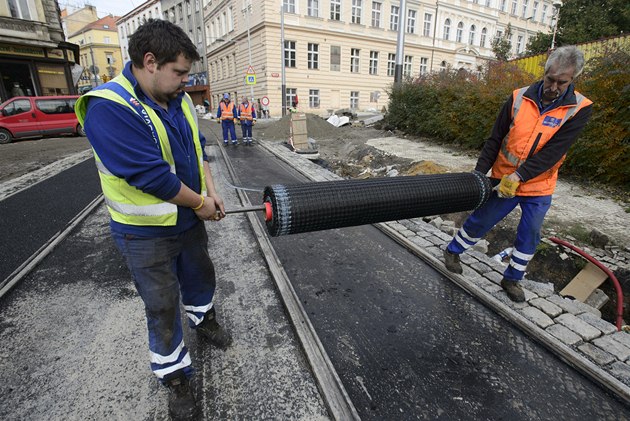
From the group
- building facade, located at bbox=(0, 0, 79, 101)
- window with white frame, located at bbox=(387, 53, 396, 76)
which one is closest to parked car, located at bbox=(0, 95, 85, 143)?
building facade, located at bbox=(0, 0, 79, 101)

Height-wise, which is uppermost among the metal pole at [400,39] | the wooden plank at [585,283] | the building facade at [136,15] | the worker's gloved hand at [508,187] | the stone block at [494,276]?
the building facade at [136,15]

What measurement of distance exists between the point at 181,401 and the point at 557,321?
9.32 feet

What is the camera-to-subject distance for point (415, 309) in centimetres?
298

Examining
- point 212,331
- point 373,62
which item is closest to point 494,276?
point 212,331

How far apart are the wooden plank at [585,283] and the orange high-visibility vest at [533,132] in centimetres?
172

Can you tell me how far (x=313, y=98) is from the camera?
101ft

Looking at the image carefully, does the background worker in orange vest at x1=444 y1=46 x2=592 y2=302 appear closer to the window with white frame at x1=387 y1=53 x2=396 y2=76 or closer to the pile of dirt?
the pile of dirt

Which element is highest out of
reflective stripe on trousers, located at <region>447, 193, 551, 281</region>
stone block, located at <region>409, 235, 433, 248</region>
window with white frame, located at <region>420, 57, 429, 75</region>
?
window with white frame, located at <region>420, 57, 429, 75</region>

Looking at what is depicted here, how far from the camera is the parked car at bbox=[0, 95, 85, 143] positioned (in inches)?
540

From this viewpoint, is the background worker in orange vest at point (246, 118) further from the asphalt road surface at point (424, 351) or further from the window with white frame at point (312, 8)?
the window with white frame at point (312, 8)

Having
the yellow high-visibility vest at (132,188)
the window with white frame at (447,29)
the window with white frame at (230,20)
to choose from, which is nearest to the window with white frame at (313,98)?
the window with white frame at (230,20)

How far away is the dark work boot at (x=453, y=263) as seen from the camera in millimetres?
3430

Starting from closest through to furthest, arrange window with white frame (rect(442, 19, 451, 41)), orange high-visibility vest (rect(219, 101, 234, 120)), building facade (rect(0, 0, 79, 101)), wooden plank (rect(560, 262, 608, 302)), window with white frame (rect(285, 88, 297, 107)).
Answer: wooden plank (rect(560, 262, 608, 302)) → orange high-visibility vest (rect(219, 101, 234, 120)) → building facade (rect(0, 0, 79, 101)) → window with white frame (rect(285, 88, 297, 107)) → window with white frame (rect(442, 19, 451, 41))

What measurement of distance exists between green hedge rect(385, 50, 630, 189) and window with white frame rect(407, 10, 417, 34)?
80.1 feet
